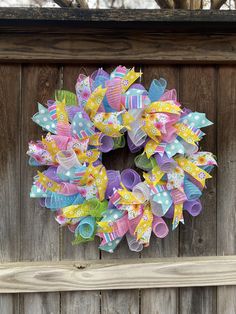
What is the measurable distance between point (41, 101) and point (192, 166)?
1.89ft

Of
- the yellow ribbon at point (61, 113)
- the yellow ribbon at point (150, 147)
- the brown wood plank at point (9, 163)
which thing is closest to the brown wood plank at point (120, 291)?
the yellow ribbon at point (150, 147)

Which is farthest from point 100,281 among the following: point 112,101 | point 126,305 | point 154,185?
point 112,101

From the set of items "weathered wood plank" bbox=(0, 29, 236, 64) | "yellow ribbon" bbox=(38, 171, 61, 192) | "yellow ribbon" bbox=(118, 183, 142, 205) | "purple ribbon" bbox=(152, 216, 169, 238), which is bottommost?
"purple ribbon" bbox=(152, 216, 169, 238)

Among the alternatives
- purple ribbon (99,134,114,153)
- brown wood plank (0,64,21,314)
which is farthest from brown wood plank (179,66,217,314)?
brown wood plank (0,64,21,314)

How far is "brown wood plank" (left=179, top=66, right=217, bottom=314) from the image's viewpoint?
1708mm

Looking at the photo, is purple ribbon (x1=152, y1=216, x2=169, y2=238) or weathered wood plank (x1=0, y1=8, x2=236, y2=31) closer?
weathered wood plank (x1=0, y1=8, x2=236, y2=31)

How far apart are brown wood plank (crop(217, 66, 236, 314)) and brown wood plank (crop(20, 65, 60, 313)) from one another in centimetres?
60

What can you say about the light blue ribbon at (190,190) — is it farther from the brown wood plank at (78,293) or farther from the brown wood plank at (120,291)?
the brown wood plank at (78,293)

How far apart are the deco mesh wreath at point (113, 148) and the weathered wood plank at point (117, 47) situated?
0.25 ft

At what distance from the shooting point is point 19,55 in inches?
62.4

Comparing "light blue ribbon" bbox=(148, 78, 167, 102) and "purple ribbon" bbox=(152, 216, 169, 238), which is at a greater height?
"light blue ribbon" bbox=(148, 78, 167, 102)

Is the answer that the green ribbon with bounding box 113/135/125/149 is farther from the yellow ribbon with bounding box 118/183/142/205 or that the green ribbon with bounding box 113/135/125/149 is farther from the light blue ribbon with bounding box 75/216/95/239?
the light blue ribbon with bounding box 75/216/95/239

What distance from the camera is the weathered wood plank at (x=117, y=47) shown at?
1587mm

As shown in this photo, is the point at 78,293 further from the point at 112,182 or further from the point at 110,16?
the point at 110,16
